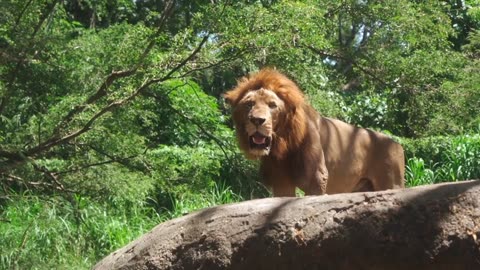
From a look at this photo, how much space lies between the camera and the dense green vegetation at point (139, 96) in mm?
8656

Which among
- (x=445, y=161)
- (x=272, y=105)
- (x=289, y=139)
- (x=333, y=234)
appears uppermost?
(x=272, y=105)

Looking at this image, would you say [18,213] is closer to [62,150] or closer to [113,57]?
[62,150]

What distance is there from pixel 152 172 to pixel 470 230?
534 centimetres

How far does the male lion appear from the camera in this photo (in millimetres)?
7211

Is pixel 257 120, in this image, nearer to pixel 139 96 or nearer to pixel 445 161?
pixel 139 96

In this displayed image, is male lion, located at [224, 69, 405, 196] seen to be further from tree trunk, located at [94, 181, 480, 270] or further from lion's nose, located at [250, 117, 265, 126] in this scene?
tree trunk, located at [94, 181, 480, 270]

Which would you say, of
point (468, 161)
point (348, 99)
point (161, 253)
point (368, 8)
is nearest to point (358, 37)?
point (348, 99)

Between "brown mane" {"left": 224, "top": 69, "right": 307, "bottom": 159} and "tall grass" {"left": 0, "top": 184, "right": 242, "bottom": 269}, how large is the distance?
1.97m

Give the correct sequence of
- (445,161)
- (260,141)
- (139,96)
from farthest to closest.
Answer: (445,161), (139,96), (260,141)

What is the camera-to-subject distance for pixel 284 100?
7.32m

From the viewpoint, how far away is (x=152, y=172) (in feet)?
30.2

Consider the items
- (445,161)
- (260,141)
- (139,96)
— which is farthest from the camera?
(445,161)

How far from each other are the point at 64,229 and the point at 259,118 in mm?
3298

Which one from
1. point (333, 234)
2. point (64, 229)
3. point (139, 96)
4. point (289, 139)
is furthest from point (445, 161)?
point (333, 234)
